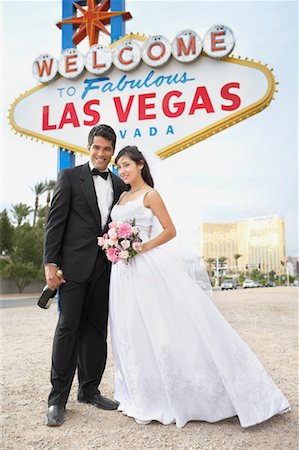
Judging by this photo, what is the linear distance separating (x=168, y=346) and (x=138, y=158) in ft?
4.63

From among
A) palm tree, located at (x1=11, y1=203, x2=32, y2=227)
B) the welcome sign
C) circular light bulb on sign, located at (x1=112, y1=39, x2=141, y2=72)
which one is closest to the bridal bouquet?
the welcome sign

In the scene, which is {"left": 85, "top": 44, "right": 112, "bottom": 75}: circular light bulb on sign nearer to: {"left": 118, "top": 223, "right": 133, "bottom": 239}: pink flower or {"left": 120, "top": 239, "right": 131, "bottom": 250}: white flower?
{"left": 118, "top": 223, "right": 133, "bottom": 239}: pink flower

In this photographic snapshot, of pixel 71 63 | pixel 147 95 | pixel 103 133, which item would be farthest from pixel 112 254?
pixel 71 63

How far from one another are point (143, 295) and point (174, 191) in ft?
3.15

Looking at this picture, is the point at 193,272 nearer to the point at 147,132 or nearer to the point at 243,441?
the point at 243,441

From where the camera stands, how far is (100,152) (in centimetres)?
331

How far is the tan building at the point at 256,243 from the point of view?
113062 millimetres

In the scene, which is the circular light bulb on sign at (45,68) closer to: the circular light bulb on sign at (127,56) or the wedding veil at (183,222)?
the circular light bulb on sign at (127,56)

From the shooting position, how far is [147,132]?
7930 millimetres

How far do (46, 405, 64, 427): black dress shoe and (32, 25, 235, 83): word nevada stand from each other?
6.54 metres

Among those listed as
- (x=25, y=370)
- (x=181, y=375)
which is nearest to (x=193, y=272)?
(x=181, y=375)

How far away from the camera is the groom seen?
3131mm

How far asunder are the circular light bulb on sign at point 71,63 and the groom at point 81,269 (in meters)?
5.67

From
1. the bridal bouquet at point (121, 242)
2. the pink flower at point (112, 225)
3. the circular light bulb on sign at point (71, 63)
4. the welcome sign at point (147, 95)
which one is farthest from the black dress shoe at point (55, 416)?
the circular light bulb on sign at point (71, 63)
